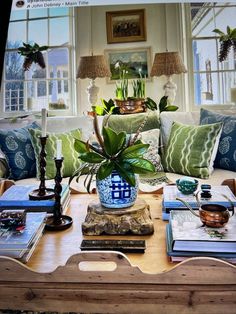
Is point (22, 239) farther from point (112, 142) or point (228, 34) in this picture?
point (228, 34)

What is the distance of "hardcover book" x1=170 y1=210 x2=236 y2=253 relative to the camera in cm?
98

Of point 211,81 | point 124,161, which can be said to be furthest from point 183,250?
point 211,81

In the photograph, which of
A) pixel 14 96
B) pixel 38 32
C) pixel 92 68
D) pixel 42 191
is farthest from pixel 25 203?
pixel 38 32

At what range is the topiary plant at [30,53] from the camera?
12.0 feet

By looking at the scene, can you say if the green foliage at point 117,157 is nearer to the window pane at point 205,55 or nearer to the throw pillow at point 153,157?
the throw pillow at point 153,157

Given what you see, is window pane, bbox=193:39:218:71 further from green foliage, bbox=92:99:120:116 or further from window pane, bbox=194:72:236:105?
green foliage, bbox=92:99:120:116

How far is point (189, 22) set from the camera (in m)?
3.71

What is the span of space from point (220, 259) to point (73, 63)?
3.36 m

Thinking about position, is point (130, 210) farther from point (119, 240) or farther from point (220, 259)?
point (220, 259)

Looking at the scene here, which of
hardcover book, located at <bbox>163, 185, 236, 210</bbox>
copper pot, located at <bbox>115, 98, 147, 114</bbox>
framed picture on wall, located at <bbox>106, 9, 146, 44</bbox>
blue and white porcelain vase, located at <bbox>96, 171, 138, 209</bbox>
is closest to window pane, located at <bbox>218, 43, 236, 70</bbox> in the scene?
framed picture on wall, located at <bbox>106, 9, 146, 44</bbox>

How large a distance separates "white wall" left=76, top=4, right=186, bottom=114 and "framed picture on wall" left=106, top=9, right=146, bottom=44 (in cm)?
5

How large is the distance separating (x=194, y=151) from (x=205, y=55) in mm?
1755

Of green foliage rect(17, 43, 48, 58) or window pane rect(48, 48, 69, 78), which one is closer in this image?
green foliage rect(17, 43, 48, 58)

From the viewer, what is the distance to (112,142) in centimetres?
132
